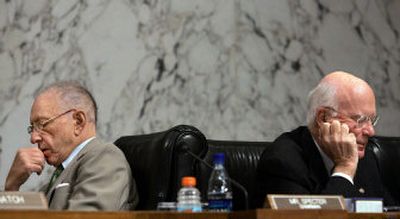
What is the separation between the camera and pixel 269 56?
485 cm

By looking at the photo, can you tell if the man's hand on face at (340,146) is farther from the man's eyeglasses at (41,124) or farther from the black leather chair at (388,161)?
the man's eyeglasses at (41,124)

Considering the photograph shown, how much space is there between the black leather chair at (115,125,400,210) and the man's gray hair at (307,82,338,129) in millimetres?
365

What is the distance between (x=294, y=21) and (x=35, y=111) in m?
1.92

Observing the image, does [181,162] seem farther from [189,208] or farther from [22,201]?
[22,201]

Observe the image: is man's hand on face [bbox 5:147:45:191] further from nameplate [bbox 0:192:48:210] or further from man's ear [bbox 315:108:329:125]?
nameplate [bbox 0:192:48:210]

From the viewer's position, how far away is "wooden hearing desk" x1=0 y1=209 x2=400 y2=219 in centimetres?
219

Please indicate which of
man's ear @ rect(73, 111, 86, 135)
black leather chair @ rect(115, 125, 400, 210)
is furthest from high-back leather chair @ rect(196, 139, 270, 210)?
man's ear @ rect(73, 111, 86, 135)

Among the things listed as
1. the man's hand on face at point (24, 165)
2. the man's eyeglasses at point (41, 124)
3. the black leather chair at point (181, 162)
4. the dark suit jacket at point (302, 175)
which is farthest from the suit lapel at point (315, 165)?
the man's hand on face at point (24, 165)

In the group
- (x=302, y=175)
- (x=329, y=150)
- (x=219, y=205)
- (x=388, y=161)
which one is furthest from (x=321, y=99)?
(x=219, y=205)

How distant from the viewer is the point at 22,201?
2.29m

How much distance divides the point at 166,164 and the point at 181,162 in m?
0.06

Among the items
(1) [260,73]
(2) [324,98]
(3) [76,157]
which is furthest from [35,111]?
(1) [260,73]

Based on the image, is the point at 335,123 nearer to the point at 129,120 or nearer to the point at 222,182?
the point at 222,182

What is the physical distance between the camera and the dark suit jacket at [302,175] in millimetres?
3220
